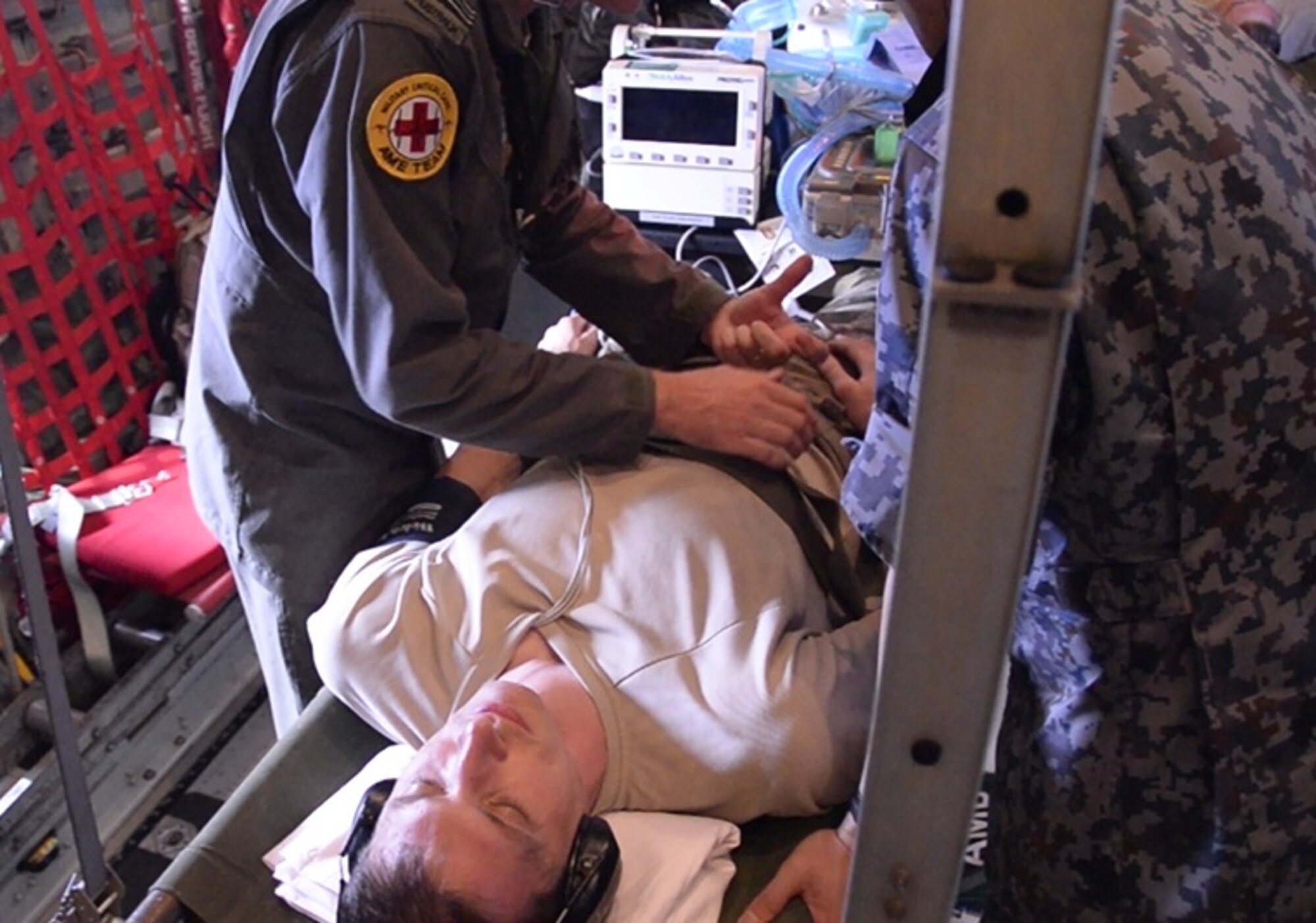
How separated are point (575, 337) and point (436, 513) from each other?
0.41 m

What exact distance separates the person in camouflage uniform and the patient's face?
454 millimetres

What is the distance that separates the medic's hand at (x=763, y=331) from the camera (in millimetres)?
1611

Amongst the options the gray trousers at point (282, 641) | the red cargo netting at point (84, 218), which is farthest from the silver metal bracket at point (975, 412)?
the red cargo netting at point (84, 218)

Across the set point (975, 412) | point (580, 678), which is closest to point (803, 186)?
point (580, 678)

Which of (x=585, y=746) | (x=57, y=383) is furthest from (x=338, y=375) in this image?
(x=57, y=383)

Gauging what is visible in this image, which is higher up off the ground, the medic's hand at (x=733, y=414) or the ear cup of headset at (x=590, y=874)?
the medic's hand at (x=733, y=414)

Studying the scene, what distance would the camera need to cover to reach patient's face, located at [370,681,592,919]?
3.82ft

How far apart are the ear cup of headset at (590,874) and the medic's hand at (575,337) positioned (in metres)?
0.77

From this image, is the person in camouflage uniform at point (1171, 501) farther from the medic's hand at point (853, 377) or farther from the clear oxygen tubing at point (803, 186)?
the clear oxygen tubing at point (803, 186)

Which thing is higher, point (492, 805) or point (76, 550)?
point (492, 805)

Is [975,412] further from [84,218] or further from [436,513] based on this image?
[84,218]

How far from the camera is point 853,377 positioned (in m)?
1.67

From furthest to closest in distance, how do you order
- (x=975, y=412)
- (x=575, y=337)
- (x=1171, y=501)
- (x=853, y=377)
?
(x=575, y=337), (x=853, y=377), (x=1171, y=501), (x=975, y=412)

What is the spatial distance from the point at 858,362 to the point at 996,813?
685mm
